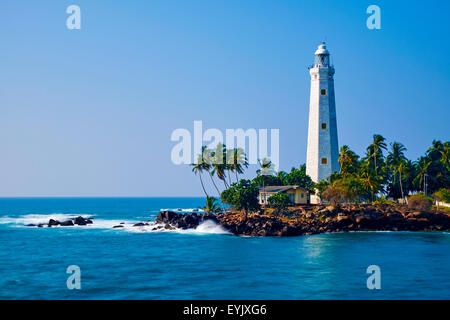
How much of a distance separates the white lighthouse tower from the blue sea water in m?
16.2

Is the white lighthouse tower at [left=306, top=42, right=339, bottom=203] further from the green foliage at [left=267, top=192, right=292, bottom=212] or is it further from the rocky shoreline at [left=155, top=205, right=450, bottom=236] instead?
the green foliage at [left=267, top=192, right=292, bottom=212]

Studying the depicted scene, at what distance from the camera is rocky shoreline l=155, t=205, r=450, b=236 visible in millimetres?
56125

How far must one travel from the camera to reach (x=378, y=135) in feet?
272

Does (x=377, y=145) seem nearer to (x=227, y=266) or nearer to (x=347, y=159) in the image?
(x=347, y=159)

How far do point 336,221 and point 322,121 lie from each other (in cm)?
1698

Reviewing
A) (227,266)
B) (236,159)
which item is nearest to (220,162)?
(236,159)

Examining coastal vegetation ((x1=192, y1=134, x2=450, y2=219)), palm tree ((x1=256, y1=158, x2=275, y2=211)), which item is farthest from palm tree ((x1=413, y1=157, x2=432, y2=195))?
palm tree ((x1=256, y1=158, x2=275, y2=211))

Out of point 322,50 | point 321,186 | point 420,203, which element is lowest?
point 420,203

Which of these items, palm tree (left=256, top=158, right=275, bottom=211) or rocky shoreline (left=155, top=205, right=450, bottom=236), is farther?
palm tree (left=256, top=158, right=275, bottom=211)

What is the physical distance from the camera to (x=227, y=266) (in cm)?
3719

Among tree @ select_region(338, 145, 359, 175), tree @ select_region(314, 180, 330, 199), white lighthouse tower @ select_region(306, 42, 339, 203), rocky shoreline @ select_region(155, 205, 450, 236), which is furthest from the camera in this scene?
tree @ select_region(338, 145, 359, 175)

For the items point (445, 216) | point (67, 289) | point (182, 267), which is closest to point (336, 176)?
point (445, 216)

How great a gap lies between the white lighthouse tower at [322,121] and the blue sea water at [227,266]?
16.2 meters
